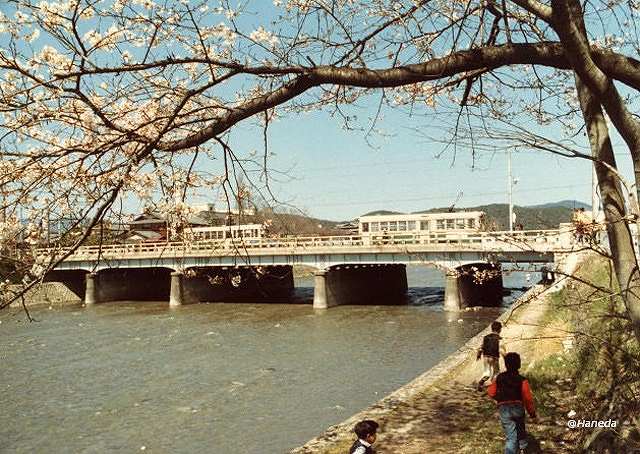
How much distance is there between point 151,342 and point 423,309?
19.6 m

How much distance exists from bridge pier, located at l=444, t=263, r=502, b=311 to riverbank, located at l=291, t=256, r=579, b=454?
21.0 metres

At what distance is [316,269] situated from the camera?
41.3 meters

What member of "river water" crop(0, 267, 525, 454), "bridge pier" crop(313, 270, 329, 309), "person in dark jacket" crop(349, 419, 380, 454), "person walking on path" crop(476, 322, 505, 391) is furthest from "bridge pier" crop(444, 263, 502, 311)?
"person in dark jacket" crop(349, 419, 380, 454)

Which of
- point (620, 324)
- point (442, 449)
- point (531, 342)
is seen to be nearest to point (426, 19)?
point (442, 449)

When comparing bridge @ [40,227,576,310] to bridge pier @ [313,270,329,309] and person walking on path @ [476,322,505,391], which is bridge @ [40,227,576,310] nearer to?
bridge pier @ [313,270,329,309]

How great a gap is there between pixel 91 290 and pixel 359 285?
26.6 m

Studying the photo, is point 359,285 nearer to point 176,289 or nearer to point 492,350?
point 176,289

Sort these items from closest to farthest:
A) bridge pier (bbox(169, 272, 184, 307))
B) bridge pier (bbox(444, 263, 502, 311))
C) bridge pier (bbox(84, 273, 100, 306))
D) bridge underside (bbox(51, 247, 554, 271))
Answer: bridge underside (bbox(51, 247, 554, 271)) → bridge pier (bbox(444, 263, 502, 311)) → bridge pier (bbox(169, 272, 184, 307)) → bridge pier (bbox(84, 273, 100, 306))

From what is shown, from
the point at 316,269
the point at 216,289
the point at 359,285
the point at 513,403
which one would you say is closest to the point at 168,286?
the point at 216,289

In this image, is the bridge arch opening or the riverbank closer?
the riverbank

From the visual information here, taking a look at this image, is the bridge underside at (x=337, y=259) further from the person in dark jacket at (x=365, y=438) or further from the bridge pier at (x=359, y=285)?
the person in dark jacket at (x=365, y=438)

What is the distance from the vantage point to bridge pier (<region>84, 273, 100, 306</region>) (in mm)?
50844

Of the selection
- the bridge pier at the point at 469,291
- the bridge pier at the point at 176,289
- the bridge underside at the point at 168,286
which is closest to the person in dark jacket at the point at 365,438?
the bridge pier at the point at 469,291

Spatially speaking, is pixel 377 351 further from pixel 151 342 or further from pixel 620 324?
pixel 620 324
